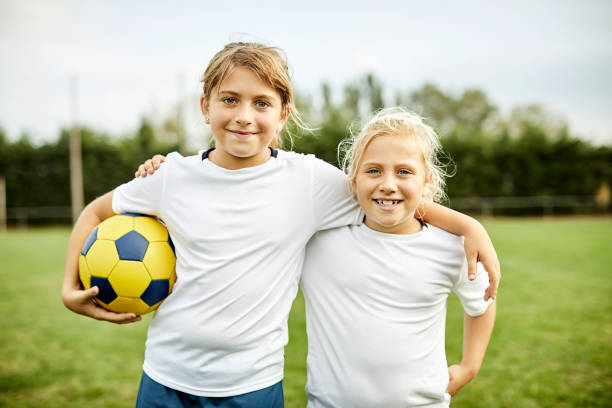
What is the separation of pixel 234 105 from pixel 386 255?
80cm

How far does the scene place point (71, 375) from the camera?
138 inches

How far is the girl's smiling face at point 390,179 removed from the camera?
1645 mm

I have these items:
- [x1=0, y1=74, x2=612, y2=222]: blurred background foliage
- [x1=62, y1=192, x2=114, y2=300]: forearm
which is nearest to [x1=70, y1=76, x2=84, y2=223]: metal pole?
[x1=0, y1=74, x2=612, y2=222]: blurred background foliage

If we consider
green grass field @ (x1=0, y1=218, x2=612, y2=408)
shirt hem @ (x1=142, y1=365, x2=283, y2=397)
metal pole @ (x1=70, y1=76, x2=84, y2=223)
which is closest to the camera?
shirt hem @ (x1=142, y1=365, x2=283, y2=397)

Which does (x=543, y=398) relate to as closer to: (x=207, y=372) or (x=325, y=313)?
(x=325, y=313)

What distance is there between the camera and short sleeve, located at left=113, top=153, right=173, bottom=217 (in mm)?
1789

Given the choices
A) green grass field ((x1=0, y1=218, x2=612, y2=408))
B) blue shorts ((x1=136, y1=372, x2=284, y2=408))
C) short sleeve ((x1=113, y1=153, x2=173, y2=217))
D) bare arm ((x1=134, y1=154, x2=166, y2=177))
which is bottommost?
green grass field ((x1=0, y1=218, x2=612, y2=408))

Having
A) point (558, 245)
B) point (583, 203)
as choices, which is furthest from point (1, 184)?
point (583, 203)

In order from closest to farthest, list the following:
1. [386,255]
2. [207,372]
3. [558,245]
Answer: [207,372] < [386,255] < [558,245]

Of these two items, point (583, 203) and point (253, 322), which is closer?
point (253, 322)

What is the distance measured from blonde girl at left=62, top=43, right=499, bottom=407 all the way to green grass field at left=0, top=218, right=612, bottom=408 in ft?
4.97

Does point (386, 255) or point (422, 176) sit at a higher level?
point (422, 176)

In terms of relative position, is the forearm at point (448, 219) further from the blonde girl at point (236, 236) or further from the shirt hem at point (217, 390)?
the shirt hem at point (217, 390)

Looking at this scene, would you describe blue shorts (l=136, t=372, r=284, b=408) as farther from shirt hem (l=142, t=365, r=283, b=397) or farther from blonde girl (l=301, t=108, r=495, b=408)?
blonde girl (l=301, t=108, r=495, b=408)
